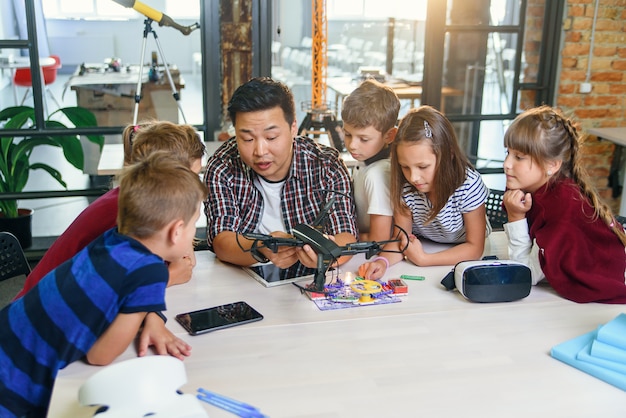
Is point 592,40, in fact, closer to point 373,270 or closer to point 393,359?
point 373,270

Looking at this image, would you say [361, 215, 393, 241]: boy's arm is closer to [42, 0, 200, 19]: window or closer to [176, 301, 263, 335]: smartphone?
[176, 301, 263, 335]: smartphone

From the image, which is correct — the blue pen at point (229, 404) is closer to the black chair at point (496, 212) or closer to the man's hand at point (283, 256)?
the man's hand at point (283, 256)

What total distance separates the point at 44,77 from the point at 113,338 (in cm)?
260

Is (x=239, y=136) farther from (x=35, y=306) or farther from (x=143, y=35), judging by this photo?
(x=143, y=35)

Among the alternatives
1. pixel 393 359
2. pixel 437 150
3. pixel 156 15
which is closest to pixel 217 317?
pixel 393 359

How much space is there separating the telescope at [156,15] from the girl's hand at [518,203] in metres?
2.39

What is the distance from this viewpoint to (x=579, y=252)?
1.59m

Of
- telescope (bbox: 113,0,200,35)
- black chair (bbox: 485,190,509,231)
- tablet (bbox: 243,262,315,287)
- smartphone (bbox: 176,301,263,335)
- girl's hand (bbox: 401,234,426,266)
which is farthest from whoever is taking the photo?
telescope (bbox: 113,0,200,35)

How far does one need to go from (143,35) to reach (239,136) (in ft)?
6.64

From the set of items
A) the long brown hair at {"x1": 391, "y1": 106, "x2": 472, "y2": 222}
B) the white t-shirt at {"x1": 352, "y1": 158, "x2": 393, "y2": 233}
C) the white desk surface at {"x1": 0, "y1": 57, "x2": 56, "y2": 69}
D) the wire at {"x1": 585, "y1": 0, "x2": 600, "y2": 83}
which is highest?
the wire at {"x1": 585, "y1": 0, "x2": 600, "y2": 83}

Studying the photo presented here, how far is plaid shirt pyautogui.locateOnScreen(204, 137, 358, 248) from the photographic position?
1884mm

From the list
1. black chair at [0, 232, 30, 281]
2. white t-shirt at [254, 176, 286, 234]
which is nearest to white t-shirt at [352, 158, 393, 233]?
white t-shirt at [254, 176, 286, 234]

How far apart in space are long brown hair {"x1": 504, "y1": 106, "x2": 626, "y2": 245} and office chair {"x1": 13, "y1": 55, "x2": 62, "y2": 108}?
257cm

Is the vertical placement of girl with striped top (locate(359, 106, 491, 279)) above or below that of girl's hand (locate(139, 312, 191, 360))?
above
